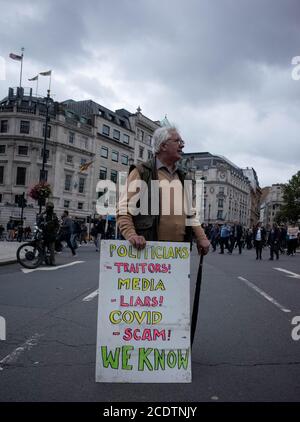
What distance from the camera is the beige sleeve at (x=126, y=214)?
3.37 m

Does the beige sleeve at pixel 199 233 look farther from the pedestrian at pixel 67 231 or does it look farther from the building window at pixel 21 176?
the building window at pixel 21 176

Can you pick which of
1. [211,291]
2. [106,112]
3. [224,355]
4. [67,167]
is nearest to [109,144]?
[106,112]

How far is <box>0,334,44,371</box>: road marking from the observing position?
3605 mm

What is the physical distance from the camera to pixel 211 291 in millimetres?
7941

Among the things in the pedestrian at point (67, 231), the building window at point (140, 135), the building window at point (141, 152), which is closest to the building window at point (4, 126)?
the building window at point (140, 135)

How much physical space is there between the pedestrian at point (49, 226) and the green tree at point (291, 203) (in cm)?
7557

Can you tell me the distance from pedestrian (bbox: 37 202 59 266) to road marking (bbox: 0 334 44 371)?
7.59 metres

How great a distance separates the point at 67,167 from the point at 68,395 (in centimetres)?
5369

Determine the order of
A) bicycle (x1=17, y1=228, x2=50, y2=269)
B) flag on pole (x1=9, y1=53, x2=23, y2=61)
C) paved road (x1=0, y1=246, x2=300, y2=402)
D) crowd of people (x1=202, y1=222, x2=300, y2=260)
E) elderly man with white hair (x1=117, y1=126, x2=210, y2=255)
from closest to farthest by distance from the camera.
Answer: paved road (x1=0, y1=246, x2=300, y2=402)
elderly man with white hair (x1=117, y1=126, x2=210, y2=255)
bicycle (x1=17, y1=228, x2=50, y2=269)
crowd of people (x1=202, y1=222, x2=300, y2=260)
flag on pole (x1=9, y1=53, x2=23, y2=61)

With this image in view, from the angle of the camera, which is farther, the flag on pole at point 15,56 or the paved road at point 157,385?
the flag on pole at point 15,56

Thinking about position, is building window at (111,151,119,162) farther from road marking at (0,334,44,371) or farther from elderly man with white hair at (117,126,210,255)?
elderly man with white hair at (117,126,210,255)

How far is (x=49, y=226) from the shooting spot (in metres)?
11.9

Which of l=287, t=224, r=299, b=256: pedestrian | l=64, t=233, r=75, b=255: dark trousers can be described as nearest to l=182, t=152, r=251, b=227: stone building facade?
l=287, t=224, r=299, b=256: pedestrian

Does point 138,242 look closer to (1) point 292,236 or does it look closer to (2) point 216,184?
(1) point 292,236
